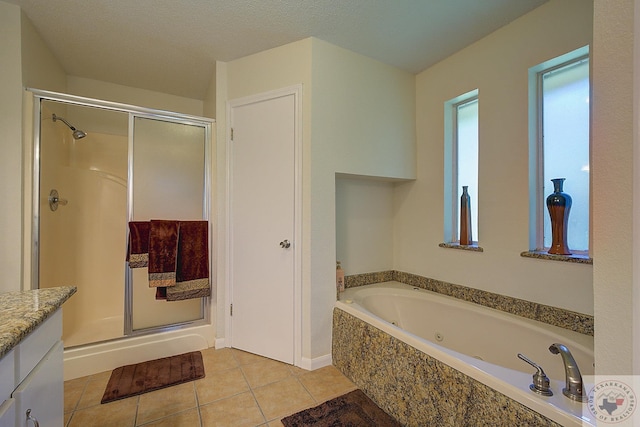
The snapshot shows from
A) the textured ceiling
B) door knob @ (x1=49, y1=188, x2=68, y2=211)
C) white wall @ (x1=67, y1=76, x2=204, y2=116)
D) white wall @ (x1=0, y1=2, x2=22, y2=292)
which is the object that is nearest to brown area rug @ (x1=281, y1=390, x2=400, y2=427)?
white wall @ (x1=0, y1=2, x2=22, y2=292)

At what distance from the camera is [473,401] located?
1036 mm

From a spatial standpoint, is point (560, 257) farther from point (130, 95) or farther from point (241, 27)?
point (130, 95)

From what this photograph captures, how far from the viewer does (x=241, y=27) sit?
177cm

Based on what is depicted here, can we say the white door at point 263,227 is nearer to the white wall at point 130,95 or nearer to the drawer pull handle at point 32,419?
the white wall at point 130,95

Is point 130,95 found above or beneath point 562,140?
above

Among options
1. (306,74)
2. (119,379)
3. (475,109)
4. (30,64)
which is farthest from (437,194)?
(30,64)

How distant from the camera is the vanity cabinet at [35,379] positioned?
1.99 feet

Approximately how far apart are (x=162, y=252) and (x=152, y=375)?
2.72 feet

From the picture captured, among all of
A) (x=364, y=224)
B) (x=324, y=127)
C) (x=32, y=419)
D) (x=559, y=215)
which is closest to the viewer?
(x=32, y=419)

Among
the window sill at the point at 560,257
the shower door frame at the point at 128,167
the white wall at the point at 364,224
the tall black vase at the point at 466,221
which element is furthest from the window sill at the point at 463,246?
the shower door frame at the point at 128,167

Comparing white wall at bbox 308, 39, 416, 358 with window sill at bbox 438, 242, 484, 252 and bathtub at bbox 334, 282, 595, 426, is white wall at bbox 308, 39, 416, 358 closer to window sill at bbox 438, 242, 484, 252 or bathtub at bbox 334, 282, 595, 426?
bathtub at bbox 334, 282, 595, 426

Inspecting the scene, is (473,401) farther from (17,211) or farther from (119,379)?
(17,211)

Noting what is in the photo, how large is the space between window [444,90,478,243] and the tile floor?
1.53m

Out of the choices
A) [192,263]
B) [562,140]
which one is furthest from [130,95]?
[562,140]
